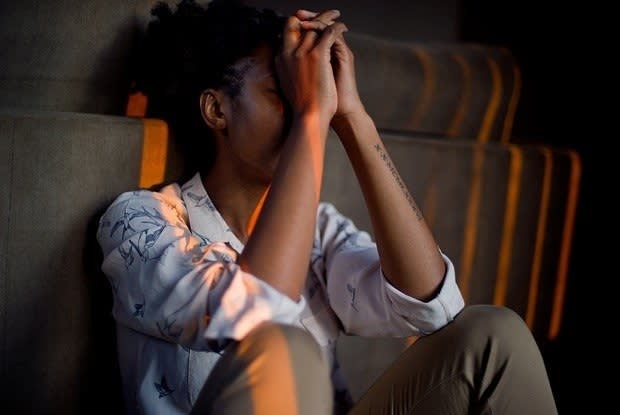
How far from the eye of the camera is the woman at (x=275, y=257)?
804mm

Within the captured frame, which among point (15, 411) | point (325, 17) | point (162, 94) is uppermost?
point (325, 17)

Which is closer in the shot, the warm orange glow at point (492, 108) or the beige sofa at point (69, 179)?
the beige sofa at point (69, 179)

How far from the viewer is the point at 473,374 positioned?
37.8 inches

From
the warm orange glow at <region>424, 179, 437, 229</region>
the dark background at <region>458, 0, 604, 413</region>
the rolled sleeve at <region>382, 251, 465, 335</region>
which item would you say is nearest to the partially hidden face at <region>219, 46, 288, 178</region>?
the rolled sleeve at <region>382, 251, 465, 335</region>

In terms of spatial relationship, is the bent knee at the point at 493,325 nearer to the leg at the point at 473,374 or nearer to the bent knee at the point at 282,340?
the leg at the point at 473,374

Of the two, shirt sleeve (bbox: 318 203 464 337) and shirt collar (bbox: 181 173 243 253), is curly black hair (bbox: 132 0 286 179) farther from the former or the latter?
shirt sleeve (bbox: 318 203 464 337)

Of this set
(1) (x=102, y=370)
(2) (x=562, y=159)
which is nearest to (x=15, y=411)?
(1) (x=102, y=370)

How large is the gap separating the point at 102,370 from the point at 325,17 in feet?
1.72

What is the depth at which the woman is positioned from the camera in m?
0.80

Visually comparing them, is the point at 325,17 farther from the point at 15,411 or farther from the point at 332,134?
the point at 15,411

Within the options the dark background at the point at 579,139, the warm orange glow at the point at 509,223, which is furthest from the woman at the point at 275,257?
the dark background at the point at 579,139

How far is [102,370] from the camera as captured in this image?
3.35 ft

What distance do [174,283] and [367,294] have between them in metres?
0.31

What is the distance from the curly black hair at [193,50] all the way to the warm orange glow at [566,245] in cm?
97
